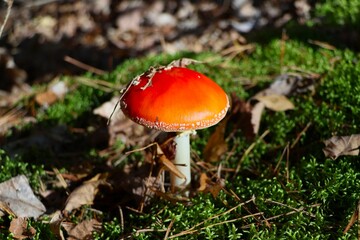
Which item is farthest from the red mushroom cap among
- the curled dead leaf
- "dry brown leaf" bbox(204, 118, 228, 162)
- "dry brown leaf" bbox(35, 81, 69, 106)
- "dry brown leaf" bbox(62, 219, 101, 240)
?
"dry brown leaf" bbox(35, 81, 69, 106)

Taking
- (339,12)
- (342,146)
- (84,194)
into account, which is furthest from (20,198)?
(339,12)

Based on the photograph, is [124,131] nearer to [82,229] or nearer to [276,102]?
[82,229]

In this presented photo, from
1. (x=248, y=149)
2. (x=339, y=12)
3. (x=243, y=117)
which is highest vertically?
(x=339, y=12)

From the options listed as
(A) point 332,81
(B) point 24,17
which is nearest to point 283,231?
(A) point 332,81

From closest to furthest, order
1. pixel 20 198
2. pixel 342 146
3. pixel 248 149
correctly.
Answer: pixel 342 146 < pixel 20 198 < pixel 248 149

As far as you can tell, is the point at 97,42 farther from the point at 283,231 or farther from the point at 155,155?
the point at 283,231

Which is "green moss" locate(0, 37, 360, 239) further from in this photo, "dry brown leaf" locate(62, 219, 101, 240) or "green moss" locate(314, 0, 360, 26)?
"green moss" locate(314, 0, 360, 26)
